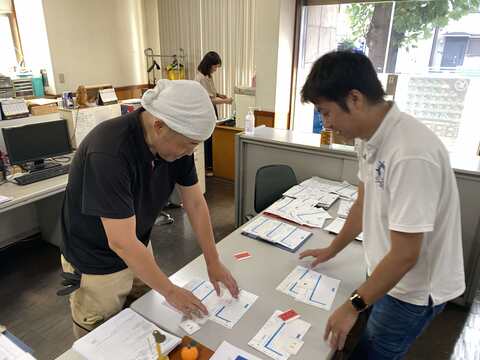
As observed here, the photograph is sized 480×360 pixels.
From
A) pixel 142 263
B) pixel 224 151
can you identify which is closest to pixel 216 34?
pixel 224 151

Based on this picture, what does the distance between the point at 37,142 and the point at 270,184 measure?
1.77m

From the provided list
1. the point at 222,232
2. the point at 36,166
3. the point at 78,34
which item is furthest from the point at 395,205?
the point at 78,34

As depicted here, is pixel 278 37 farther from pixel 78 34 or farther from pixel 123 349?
pixel 123 349

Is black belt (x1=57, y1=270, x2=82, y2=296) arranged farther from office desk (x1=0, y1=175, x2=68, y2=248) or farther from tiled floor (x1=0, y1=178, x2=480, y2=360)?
office desk (x1=0, y1=175, x2=68, y2=248)

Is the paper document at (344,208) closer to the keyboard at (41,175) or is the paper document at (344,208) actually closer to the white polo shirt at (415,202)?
the white polo shirt at (415,202)

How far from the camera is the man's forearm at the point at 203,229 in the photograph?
4.45 feet

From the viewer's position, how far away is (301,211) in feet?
6.37

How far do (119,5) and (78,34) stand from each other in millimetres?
879

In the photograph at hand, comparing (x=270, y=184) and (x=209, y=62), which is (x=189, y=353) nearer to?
(x=270, y=184)

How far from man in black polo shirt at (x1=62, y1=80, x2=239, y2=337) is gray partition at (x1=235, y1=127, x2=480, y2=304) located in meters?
1.39

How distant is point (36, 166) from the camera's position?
2.58 meters

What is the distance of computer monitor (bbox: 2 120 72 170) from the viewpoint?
7.92ft

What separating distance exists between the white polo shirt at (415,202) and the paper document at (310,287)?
22 centimetres

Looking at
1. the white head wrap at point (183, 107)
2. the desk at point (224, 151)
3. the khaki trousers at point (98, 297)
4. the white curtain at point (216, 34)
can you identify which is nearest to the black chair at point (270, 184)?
the khaki trousers at point (98, 297)
